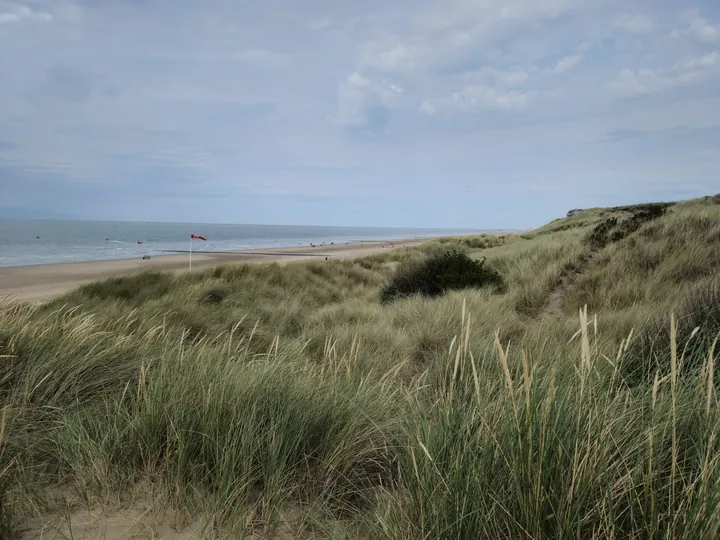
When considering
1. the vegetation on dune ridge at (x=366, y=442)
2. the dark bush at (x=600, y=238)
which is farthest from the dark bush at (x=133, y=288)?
the dark bush at (x=600, y=238)

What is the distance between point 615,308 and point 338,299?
22.8 feet

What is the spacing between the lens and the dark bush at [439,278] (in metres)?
9.14

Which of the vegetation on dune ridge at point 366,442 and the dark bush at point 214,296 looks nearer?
the vegetation on dune ridge at point 366,442

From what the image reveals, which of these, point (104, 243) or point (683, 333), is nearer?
point (683, 333)

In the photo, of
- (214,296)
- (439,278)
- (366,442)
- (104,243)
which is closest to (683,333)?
(366,442)

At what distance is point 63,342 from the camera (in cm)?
354

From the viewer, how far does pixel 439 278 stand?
9.65 m

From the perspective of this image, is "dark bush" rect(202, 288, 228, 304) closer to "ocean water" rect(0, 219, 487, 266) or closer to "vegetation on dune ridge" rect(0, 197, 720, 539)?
"vegetation on dune ridge" rect(0, 197, 720, 539)

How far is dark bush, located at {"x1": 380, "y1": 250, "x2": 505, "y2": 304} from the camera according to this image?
9.14m

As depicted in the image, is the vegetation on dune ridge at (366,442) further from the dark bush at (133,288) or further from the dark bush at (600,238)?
the dark bush at (600,238)

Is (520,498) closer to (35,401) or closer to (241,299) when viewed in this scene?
(35,401)

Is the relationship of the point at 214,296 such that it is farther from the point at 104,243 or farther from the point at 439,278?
the point at 104,243

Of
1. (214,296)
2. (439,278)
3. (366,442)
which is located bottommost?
(366,442)

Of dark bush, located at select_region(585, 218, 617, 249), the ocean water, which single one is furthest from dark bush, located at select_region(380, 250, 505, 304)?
the ocean water
